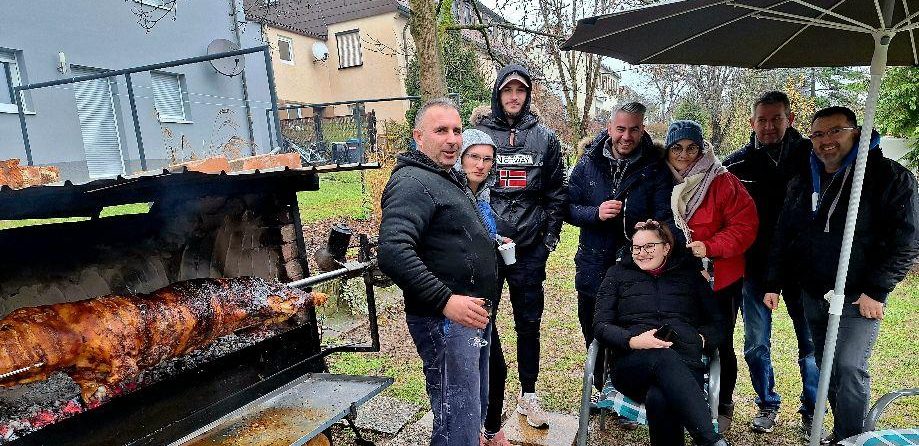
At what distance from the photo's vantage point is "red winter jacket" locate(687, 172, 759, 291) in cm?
317

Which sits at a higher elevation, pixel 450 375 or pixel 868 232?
pixel 868 232

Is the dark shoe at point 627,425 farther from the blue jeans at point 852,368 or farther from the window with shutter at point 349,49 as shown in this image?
the window with shutter at point 349,49

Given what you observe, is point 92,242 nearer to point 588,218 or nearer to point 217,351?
point 217,351

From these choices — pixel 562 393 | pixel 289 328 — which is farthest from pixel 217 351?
pixel 562 393

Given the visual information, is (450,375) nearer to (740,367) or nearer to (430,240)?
(430,240)

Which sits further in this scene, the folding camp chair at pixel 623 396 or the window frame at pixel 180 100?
the window frame at pixel 180 100

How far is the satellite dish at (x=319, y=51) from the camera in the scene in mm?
23922

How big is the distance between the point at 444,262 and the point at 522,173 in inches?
44.1

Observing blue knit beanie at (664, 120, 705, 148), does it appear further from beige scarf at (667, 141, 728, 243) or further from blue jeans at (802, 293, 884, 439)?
blue jeans at (802, 293, 884, 439)

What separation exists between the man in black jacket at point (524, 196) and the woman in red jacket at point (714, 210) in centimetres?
74

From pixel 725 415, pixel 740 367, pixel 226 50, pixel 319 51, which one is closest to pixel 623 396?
pixel 725 415

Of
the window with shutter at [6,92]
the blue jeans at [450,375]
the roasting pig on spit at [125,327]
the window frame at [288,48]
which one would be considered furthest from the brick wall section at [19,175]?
the window frame at [288,48]

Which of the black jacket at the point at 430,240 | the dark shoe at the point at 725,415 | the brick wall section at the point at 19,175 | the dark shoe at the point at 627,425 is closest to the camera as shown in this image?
the brick wall section at the point at 19,175

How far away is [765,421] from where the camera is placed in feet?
11.4
